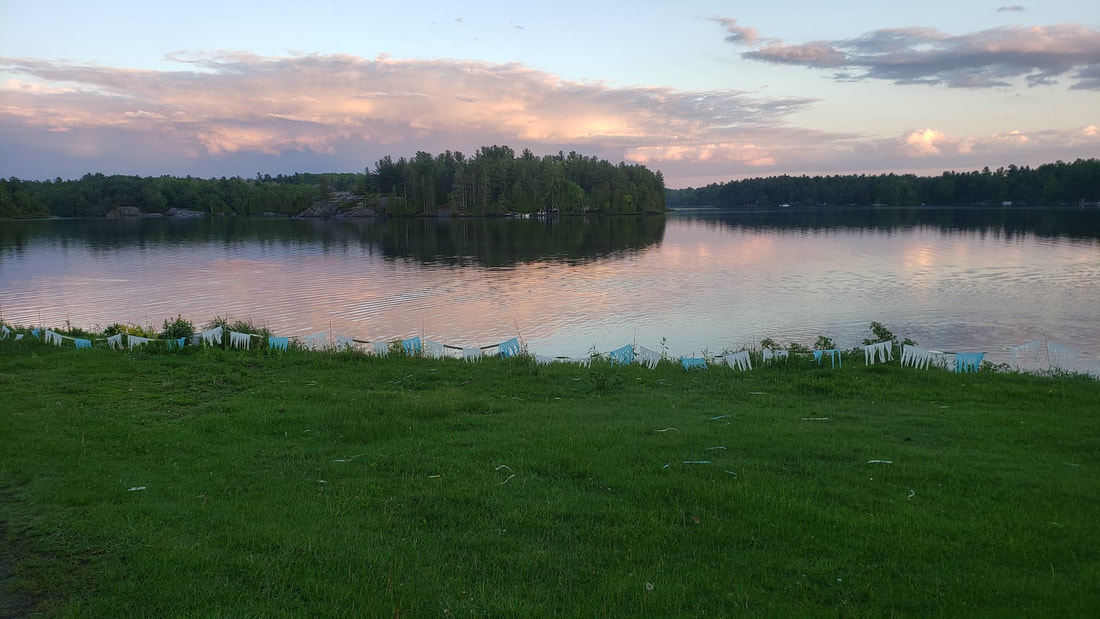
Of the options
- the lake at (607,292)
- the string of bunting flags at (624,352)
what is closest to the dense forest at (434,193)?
the lake at (607,292)

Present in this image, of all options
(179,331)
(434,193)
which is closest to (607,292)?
(179,331)

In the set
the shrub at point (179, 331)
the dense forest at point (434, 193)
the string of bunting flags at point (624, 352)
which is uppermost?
the dense forest at point (434, 193)

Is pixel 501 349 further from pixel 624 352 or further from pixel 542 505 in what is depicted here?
pixel 542 505

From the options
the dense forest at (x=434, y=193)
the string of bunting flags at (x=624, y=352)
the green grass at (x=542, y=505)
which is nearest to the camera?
the green grass at (x=542, y=505)

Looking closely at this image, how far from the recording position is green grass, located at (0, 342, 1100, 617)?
5820 millimetres

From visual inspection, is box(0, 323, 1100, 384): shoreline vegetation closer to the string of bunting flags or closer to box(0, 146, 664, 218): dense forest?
the string of bunting flags

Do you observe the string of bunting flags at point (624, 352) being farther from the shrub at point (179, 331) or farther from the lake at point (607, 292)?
the lake at point (607, 292)

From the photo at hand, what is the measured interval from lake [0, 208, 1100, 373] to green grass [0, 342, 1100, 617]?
13.6 metres

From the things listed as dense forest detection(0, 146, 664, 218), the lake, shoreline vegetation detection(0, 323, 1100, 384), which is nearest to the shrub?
shoreline vegetation detection(0, 323, 1100, 384)

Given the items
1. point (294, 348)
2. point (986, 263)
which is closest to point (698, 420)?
point (294, 348)

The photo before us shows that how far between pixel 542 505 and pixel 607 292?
3273 cm

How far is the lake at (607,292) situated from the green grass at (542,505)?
44.7 feet

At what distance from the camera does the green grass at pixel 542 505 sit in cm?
582

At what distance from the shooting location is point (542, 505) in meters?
7.72
